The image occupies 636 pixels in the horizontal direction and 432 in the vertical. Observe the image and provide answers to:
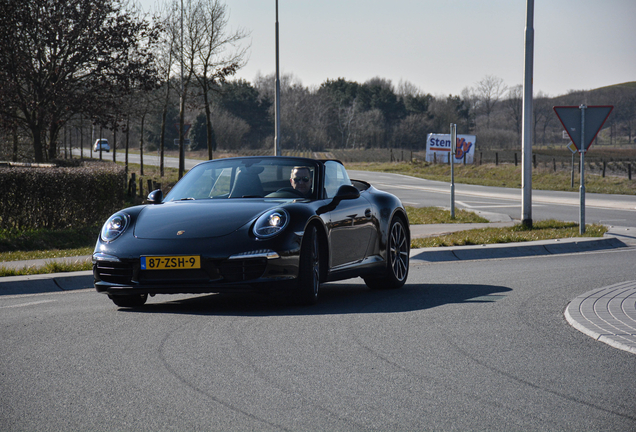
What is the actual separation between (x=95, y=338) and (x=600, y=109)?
11893mm

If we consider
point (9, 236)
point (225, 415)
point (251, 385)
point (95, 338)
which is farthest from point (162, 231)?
point (9, 236)

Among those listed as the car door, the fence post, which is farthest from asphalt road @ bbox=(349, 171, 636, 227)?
the car door

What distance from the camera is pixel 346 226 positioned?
25.3ft

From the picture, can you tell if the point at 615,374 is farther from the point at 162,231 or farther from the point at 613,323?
the point at 162,231

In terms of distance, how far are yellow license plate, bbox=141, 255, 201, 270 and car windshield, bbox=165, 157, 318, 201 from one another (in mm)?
1308

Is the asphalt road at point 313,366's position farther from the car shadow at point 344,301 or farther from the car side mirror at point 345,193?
the car side mirror at point 345,193

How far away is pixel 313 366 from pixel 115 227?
299 centimetres

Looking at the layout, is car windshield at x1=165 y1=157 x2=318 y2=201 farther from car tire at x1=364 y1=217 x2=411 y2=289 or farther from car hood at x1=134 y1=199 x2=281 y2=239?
car tire at x1=364 y1=217 x2=411 y2=289

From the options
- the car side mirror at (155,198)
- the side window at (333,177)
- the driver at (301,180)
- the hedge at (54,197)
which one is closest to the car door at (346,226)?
the side window at (333,177)

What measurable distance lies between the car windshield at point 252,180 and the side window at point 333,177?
218 mm

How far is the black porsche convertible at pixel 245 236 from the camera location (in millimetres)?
6496

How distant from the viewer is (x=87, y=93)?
84.5 ft

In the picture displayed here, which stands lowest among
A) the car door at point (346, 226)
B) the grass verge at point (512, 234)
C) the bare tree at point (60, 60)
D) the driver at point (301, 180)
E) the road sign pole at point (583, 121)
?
the grass verge at point (512, 234)

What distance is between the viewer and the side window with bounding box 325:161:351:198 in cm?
798
